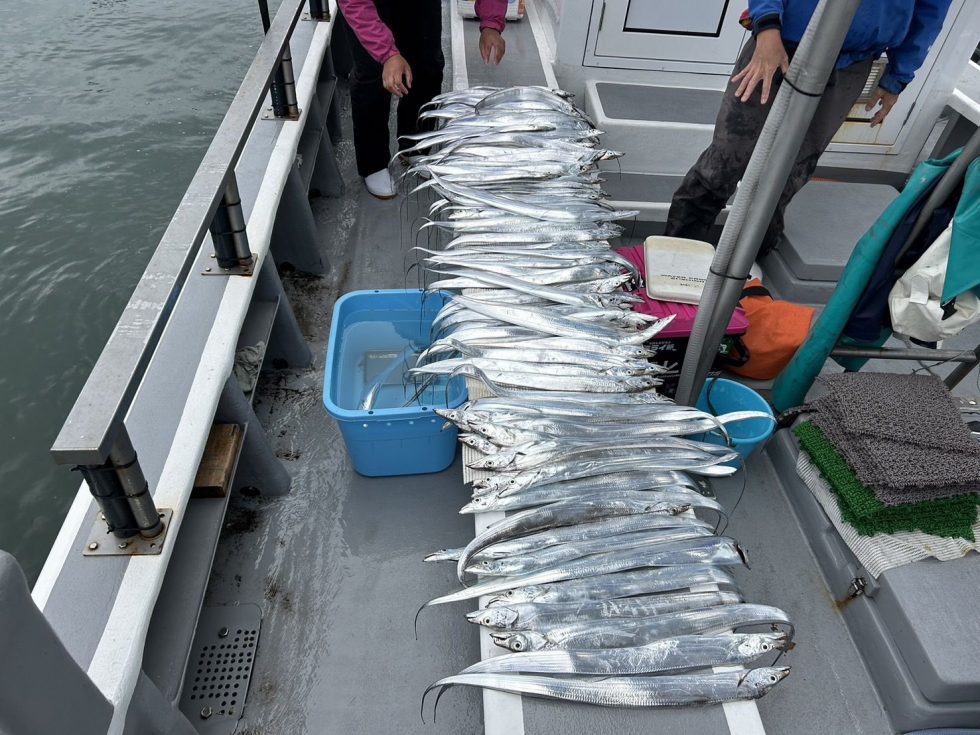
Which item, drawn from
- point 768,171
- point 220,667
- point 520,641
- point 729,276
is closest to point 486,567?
point 520,641

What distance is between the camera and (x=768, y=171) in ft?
6.22

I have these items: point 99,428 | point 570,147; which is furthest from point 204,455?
point 570,147

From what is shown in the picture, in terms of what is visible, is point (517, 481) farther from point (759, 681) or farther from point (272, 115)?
point (272, 115)

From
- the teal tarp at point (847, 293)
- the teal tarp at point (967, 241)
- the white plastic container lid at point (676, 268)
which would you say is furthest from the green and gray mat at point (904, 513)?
the white plastic container lid at point (676, 268)

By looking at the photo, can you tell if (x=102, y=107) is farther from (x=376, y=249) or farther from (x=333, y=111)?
(x=376, y=249)

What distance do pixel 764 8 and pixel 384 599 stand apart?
2845mm

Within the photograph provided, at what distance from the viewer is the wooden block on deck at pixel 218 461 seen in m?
2.12

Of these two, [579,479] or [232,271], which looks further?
[232,271]

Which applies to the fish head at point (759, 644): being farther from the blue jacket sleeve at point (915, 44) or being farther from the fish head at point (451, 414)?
the blue jacket sleeve at point (915, 44)

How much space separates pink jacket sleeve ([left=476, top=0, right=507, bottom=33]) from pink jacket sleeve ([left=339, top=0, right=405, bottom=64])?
1053 mm

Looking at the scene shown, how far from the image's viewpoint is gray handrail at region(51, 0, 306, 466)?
52.3 inches

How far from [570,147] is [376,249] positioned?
4.55ft

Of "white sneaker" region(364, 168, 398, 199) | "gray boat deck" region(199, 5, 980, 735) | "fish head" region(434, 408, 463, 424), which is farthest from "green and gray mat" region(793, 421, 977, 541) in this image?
"white sneaker" region(364, 168, 398, 199)

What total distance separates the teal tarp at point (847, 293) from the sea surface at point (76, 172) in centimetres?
394
